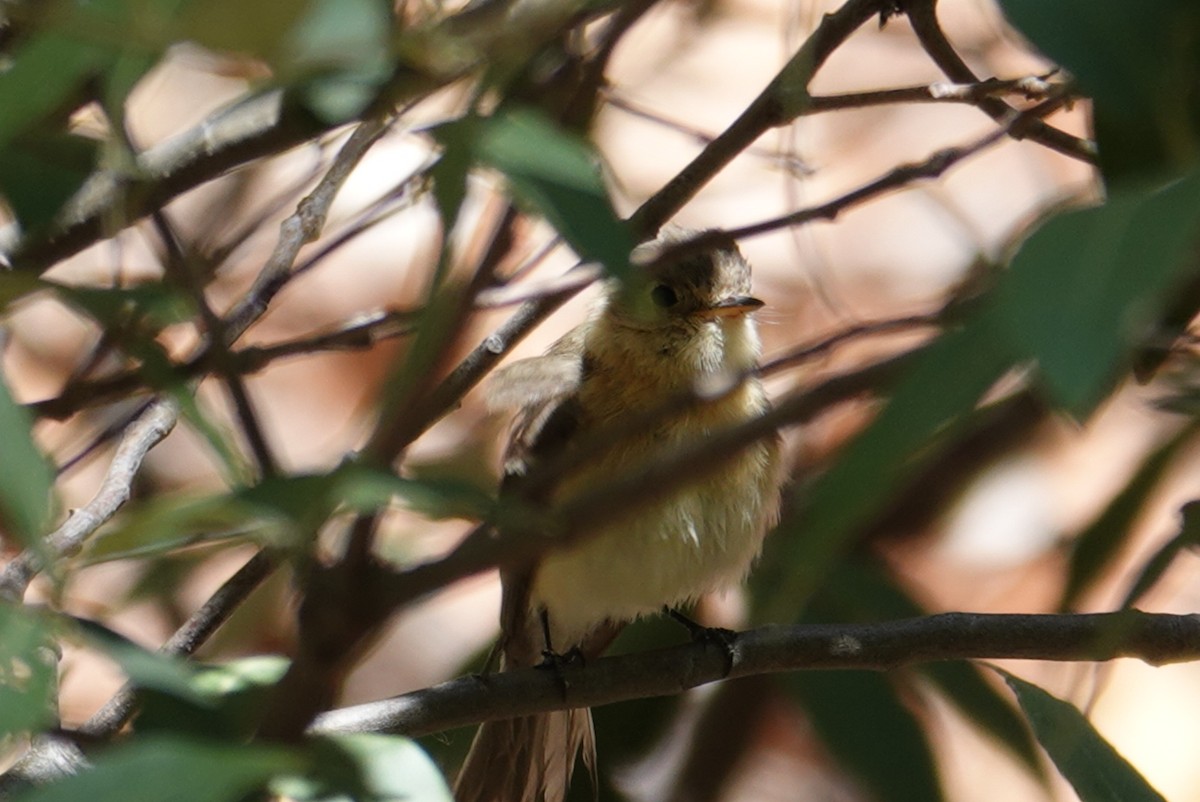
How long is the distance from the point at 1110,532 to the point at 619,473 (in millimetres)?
858

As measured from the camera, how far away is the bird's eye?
3.11 metres

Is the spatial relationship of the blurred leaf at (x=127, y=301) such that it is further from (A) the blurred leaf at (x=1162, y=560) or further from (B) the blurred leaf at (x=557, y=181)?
(A) the blurred leaf at (x=1162, y=560)

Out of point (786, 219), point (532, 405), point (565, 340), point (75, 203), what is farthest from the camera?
point (565, 340)

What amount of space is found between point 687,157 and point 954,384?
12.7ft

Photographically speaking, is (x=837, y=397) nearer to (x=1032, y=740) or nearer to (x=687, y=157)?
(x=1032, y=740)

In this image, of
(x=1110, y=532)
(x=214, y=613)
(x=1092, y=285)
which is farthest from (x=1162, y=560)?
(x=214, y=613)

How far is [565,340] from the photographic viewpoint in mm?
3438

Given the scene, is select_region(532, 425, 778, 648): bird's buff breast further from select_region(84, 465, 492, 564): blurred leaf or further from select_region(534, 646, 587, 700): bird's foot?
select_region(84, 465, 492, 564): blurred leaf

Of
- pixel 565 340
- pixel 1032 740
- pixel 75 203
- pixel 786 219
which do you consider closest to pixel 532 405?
pixel 565 340

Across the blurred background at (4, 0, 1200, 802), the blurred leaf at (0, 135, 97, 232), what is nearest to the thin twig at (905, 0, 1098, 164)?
the blurred leaf at (0, 135, 97, 232)

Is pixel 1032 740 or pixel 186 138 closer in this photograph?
pixel 186 138

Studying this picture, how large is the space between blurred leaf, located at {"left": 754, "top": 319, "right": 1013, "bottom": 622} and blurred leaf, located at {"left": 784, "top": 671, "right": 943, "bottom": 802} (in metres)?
1.69

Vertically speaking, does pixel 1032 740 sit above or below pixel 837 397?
above

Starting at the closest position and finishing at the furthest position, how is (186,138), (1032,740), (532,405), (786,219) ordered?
1. (786,219)
2. (186,138)
3. (1032,740)
4. (532,405)
